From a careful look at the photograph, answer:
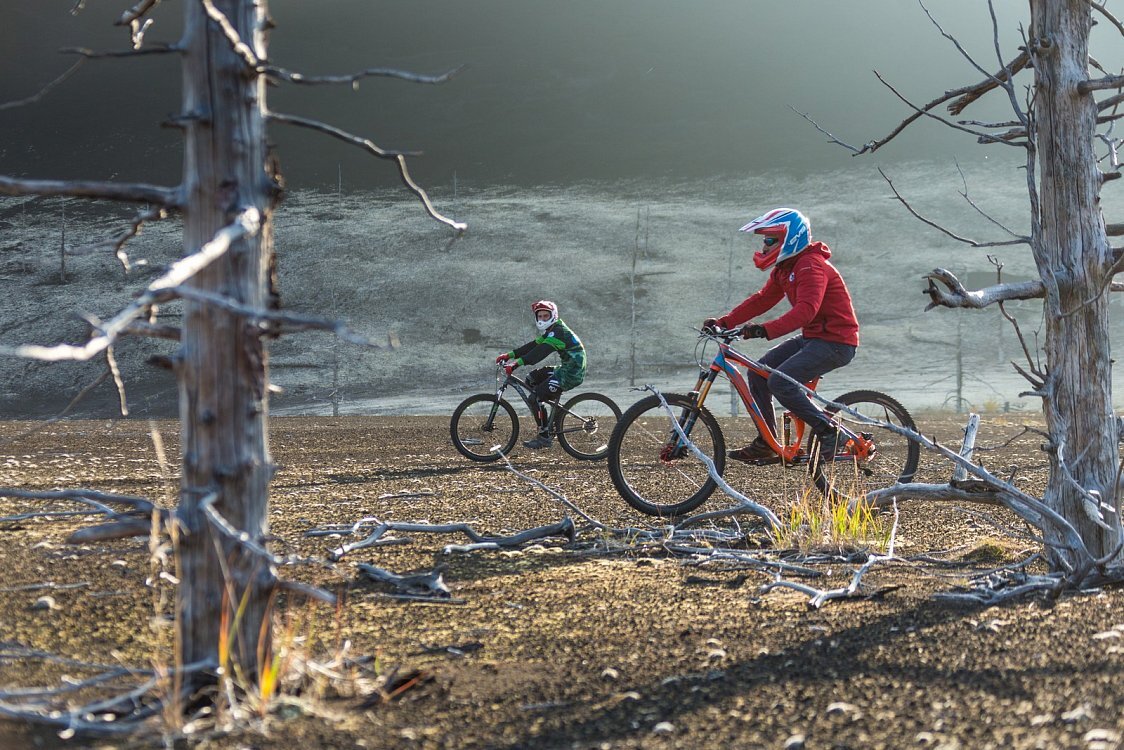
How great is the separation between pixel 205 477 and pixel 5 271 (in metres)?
41.4

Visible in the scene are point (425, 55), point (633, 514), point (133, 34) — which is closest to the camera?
point (133, 34)

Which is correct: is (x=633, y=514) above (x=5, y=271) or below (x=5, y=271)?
below

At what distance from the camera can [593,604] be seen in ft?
13.6

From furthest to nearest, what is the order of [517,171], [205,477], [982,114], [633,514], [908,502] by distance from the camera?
[982,114]
[517,171]
[908,502]
[633,514]
[205,477]

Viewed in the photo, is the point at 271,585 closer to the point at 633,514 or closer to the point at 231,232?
the point at 231,232

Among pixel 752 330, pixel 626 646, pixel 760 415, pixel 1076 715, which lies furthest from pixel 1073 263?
pixel 760 415

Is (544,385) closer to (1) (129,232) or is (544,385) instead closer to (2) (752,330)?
(2) (752,330)

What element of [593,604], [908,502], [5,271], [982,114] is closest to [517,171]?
A: [5,271]

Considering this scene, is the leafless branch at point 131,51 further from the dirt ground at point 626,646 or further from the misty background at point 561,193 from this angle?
the misty background at point 561,193

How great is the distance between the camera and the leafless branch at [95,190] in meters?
2.42

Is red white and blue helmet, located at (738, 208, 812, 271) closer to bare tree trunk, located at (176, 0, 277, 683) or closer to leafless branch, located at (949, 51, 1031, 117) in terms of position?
leafless branch, located at (949, 51, 1031, 117)

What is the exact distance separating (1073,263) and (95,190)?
147 inches

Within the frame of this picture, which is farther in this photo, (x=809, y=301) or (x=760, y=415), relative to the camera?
(x=760, y=415)

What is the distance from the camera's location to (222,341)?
256 cm
